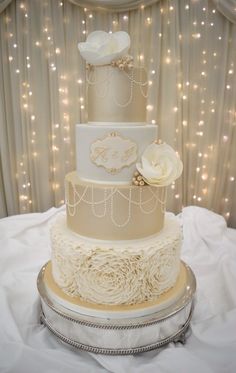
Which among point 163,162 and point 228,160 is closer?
point 163,162

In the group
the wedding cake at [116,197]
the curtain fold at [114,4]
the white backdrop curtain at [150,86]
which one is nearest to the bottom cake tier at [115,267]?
the wedding cake at [116,197]

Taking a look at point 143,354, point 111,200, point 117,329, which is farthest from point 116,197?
point 143,354

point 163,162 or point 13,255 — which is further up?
point 163,162

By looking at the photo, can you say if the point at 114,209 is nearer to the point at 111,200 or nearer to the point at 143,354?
the point at 111,200

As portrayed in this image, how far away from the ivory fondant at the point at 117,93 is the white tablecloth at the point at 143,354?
110 cm

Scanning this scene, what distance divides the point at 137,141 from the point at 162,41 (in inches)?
75.4

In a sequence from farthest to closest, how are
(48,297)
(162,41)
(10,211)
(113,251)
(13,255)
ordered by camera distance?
(10,211)
(162,41)
(13,255)
(48,297)
(113,251)

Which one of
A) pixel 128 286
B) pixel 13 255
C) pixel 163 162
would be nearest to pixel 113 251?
pixel 128 286

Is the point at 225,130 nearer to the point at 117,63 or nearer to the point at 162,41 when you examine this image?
the point at 162,41

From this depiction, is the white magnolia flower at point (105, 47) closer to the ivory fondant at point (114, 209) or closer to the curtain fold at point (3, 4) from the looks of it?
Result: the ivory fondant at point (114, 209)

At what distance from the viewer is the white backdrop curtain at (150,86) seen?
8.83ft

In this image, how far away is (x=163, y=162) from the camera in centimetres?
131

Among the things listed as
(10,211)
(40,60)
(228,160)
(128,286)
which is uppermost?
(40,60)

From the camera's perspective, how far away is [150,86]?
285 cm
